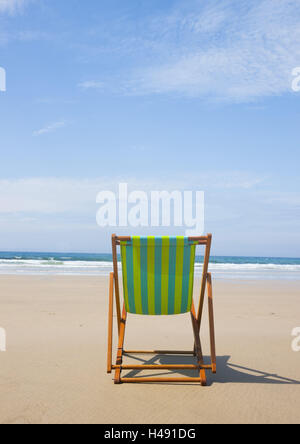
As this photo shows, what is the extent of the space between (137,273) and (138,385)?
2.82 feet

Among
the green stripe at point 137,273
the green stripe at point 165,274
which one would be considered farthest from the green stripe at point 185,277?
the green stripe at point 137,273

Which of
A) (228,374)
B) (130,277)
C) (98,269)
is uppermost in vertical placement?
(130,277)

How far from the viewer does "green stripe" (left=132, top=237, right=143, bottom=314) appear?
3234mm

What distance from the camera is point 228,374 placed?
330 cm

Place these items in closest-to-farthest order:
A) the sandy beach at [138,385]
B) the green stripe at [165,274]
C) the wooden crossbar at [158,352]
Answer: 1. the sandy beach at [138,385]
2. the green stripe at [165,274]
3. the wooden crossbar at [158,352]

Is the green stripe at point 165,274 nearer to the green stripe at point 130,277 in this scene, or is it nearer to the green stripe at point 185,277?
the green stripe at point 185,277

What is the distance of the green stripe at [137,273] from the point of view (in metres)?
3.23

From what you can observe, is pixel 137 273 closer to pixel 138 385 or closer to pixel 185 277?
pixel 185 277

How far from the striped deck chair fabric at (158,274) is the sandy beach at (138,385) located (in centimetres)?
64

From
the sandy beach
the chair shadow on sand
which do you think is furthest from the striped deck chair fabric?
the sandy beach

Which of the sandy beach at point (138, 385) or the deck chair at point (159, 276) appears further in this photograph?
the deck chair at point (159, 276)

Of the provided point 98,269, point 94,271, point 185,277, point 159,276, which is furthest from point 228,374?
point 98,269
